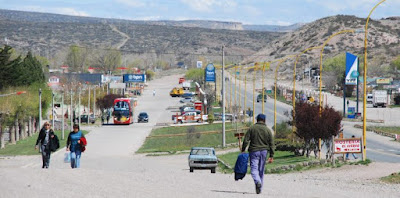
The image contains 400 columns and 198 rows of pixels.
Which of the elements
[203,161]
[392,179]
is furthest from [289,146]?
[392,179]

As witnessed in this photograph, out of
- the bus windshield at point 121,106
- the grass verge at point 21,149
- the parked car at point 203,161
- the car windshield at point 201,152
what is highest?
the bus windshield at point 121,106

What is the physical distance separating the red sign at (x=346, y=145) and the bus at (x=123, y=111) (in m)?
55.4

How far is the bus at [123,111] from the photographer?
8712cm

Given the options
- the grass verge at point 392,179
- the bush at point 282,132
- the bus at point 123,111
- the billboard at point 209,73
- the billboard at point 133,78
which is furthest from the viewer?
the billboard at point 133,78

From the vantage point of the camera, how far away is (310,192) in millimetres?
19750

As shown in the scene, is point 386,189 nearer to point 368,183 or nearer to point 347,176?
point 368,183

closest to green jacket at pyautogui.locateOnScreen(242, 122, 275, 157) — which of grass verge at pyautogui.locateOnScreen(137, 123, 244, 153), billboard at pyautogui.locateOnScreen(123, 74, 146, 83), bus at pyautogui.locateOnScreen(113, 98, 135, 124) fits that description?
grass verge at pyautogui.locateOnScreen(137, 123, 244, 153)

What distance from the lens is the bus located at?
3430 inches

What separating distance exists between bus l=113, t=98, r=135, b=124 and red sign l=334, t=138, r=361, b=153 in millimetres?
55370

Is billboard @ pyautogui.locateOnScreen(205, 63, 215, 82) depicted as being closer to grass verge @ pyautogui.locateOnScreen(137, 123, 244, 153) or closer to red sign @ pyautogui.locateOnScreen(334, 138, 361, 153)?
grass verge @ pyautogui.locateOnScreen(137, 123, 244, 153)

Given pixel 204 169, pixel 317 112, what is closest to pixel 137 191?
pixel 204 169

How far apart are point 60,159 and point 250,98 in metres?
90.5

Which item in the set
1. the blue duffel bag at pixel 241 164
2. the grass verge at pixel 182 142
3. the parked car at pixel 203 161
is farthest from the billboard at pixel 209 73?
the blue duffel bag at pixel 241 164

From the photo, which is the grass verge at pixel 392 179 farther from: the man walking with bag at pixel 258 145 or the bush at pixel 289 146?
the bush at pixel 289 146
